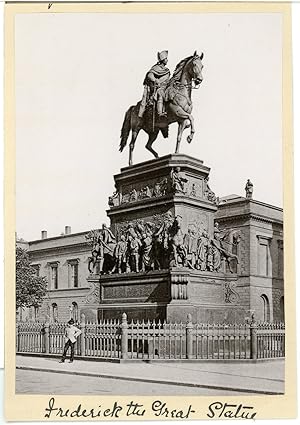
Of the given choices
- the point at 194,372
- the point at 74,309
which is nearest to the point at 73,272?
the point at 74,309

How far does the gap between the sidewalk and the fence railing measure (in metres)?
0.46

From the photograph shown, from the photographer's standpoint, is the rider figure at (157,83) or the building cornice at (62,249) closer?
the rider figure at (157,83)

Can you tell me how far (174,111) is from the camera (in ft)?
58.6

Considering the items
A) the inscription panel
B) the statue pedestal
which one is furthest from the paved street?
the inscription panel

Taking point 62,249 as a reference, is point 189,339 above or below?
below

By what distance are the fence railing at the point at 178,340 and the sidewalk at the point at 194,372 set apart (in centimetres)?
46

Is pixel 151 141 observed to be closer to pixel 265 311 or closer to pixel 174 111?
pixel 174 111

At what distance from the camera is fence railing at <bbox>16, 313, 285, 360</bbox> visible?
15.8m

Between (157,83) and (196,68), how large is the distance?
1241mm

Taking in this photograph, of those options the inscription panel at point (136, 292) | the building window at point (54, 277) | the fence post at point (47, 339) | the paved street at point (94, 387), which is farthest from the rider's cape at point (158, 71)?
the building window at point (54, 277)

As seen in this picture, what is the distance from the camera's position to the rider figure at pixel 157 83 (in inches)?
668
